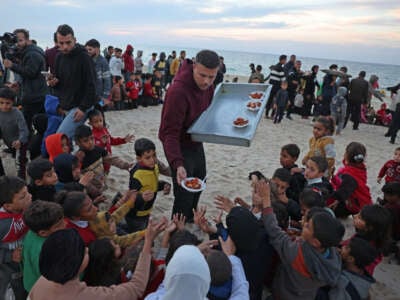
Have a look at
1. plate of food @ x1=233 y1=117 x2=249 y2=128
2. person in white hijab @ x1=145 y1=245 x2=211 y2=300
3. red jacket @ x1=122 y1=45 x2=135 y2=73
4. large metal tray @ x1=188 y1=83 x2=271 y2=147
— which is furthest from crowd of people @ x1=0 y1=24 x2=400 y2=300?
red jacket @ x1=122 y1=45 x2=135 y2=73

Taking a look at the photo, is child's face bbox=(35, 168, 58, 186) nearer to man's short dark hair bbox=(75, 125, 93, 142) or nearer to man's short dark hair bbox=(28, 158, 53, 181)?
man's short dark hair bbox=(28, 158, 53, 181)

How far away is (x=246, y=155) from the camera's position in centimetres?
668

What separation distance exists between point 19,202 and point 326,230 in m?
2.18

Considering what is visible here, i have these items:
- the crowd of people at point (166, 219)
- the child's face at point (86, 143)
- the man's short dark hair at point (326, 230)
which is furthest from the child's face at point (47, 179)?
the man's short dark hair at point (326, 230)

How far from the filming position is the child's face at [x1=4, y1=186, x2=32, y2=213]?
2.26 metres

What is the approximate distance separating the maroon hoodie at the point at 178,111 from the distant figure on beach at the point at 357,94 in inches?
331

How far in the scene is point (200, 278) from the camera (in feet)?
4.58

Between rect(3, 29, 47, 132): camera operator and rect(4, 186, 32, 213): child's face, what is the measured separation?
285cm

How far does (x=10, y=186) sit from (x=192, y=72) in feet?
5.82

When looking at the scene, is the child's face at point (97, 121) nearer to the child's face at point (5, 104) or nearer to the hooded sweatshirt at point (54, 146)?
the hooded sweatshirt at point (54, 146)

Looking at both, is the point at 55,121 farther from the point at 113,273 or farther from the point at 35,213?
the point at 113,273

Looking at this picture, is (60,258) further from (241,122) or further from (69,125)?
(69,125)

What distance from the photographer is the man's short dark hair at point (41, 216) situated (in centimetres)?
199

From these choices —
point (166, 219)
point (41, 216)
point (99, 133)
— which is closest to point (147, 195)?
point (166, 219)
